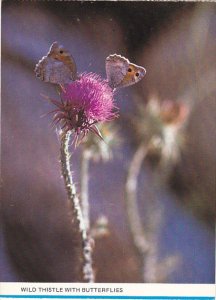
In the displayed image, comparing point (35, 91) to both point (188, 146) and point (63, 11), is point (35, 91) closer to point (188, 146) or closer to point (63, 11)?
point (63, 11)

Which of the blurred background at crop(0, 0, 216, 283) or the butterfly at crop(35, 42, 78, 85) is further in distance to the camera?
the blurred background at crop(0, 0, 216, 283)

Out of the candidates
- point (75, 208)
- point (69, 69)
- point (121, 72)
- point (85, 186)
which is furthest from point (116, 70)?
point (75, 208)

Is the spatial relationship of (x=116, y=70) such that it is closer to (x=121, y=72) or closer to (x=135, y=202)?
(x=121, y=72)

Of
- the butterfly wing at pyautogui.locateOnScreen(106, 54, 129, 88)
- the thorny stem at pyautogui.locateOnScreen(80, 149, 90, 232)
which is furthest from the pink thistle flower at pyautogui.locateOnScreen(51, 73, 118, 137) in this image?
the thorny stem at pyautogui.locateOnScreen(80, 149, 90, 232)

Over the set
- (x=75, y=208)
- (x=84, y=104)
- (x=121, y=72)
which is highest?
(x=121, y=72)

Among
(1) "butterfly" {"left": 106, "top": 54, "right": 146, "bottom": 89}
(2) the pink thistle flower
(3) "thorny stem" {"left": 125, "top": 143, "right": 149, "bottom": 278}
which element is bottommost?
(3) "thorny stem" {"left": 125, "top": 143, "right": 149, "bottom": 278}

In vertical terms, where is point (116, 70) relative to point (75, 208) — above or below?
above

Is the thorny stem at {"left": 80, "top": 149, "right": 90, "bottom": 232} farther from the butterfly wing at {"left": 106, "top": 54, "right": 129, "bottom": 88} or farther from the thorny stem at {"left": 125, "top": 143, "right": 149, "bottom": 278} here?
the butterfly wing at {"left": 106, "top": 54, "right": 129, "bottom": 88}
